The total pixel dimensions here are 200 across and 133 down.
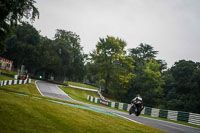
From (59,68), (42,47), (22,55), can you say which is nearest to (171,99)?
(59,68)

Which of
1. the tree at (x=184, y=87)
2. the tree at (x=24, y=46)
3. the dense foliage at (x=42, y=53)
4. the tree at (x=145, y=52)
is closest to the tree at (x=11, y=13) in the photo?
the tree at (x=184, y=87)

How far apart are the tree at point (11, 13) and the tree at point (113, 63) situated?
124 ft

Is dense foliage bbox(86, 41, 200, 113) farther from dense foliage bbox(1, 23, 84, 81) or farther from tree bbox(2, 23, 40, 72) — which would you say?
tree bbox(2, 23, 40, 72)

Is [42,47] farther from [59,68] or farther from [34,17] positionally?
[34,17]

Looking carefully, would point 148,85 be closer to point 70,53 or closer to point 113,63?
point 113,63

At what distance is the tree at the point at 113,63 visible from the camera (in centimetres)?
5322

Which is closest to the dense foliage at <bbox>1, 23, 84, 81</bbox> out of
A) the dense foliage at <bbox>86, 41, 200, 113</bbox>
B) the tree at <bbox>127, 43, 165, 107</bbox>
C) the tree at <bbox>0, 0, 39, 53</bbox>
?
the dense foliage at <bbox>86, 41, 200, 113</bbox>

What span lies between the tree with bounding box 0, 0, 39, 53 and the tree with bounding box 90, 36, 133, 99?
37.7m

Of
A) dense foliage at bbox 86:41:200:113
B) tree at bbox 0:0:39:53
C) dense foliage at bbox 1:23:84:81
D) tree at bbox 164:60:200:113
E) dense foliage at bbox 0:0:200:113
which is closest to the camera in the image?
tree at bbox 0:0:39:53

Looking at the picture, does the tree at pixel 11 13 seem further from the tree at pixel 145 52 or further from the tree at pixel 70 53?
the tree at pixel 145 52

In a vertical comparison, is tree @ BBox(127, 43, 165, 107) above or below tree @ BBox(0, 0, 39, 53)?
below

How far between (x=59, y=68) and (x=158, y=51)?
120ft

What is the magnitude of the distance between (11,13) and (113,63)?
41.1 meters

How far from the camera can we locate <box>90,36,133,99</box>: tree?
53.2 meters
